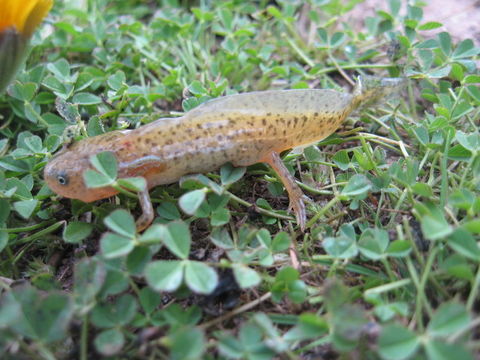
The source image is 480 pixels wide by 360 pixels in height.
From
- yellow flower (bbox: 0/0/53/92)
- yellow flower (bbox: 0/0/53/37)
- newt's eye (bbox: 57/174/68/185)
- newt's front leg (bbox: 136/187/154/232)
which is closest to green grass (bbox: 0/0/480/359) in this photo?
newt's front leg (bbox: 136/187/154/232)

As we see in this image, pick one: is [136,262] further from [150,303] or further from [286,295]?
[286,295]

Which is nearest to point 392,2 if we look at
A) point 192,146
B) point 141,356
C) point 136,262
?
point 192,146

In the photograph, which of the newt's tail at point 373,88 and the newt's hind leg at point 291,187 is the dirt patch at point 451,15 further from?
the newt's hind leg at point 291,187

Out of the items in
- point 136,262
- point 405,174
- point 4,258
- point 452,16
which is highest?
point 452,16

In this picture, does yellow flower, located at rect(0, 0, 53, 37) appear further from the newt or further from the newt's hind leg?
the newt's hind leg

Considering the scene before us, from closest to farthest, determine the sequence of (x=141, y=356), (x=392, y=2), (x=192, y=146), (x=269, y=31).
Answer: (x=141, y=356) → (x=192, y=146) → (x=392, y=2) → (x=269, y=31)

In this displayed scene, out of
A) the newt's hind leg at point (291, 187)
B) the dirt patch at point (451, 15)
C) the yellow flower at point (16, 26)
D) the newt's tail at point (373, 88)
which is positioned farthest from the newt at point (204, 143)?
the dirt patch at point (451, 15)
